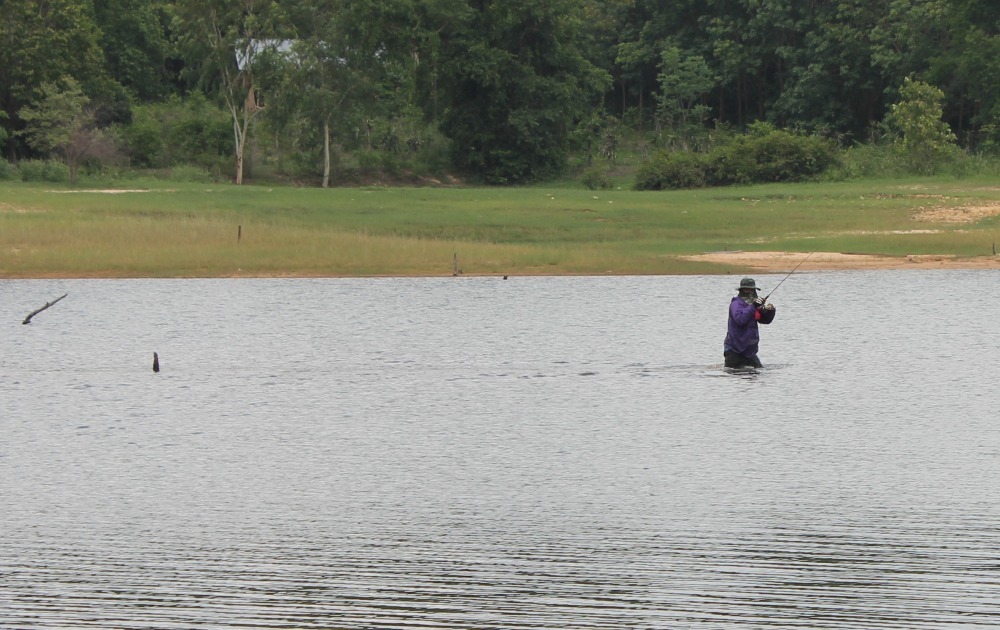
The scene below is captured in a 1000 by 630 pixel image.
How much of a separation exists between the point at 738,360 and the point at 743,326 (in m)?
1.35

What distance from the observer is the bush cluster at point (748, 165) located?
198 ft

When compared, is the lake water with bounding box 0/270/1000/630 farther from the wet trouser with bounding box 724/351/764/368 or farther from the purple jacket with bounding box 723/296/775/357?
the purple jacket with bounding box 723/296/775/357

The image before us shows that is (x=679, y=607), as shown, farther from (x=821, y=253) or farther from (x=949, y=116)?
(x=949, y=116)

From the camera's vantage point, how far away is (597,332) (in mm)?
27734

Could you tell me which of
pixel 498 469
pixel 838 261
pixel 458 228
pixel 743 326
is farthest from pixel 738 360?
pixel 458 228

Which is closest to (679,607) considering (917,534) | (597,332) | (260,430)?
(917,534)

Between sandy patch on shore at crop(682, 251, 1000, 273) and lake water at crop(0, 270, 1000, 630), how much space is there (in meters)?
5.95

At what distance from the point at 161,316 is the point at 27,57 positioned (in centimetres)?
4224

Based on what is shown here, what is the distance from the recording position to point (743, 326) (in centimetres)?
2053

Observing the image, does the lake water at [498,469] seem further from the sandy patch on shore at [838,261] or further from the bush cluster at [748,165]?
the bush cluster at [748,165]

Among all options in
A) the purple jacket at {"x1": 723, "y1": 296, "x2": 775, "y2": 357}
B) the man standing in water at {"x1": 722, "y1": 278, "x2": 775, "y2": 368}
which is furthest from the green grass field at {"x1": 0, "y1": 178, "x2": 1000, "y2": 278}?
the purple jacket at {"x1": 723, "y1": 296, "x2": 775, "y2": 357}

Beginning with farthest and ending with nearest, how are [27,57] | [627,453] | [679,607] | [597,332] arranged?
[27,57], [597,332], [627,453], [679,607]

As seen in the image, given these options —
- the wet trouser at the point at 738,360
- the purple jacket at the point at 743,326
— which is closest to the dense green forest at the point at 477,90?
the wet trouser at the point at 738,360

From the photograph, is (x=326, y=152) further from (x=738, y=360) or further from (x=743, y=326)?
(x=743, y=326)
